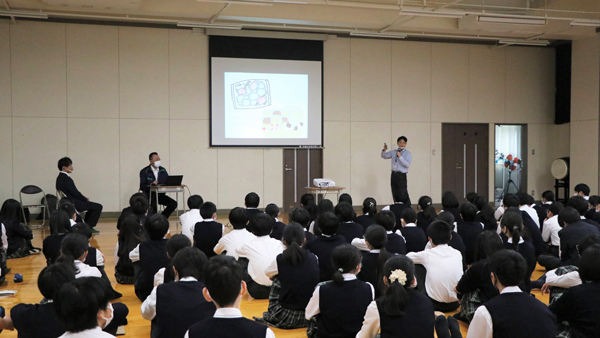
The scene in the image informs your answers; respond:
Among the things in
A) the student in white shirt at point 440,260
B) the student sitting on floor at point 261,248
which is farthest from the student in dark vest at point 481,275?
the student sitting on floor at point 261,248

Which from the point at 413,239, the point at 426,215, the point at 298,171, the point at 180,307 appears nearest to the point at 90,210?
the point at 298,171

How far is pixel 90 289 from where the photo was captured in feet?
6.26

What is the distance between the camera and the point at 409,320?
2.51 m

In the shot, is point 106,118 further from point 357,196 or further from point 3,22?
point 357,196

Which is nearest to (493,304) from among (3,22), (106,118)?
(106,118)

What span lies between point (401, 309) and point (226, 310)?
0.92 meters

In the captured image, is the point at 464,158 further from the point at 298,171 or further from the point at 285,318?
the point at 285,318

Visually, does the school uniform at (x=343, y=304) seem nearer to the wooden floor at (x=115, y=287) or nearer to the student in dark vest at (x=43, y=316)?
the wooden floor at (x=115, y=287)

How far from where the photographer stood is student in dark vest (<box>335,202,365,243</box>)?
473 cm

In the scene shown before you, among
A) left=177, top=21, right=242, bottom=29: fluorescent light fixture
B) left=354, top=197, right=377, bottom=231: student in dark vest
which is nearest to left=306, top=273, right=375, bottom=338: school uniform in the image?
left=354, top=197, right=377, bottom=231: student in dark vest

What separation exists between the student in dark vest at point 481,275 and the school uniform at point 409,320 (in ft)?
2.37

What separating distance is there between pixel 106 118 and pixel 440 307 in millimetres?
7478

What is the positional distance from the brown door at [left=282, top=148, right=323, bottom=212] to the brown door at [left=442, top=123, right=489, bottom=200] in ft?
9.47

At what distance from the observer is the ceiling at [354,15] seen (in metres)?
8.42
